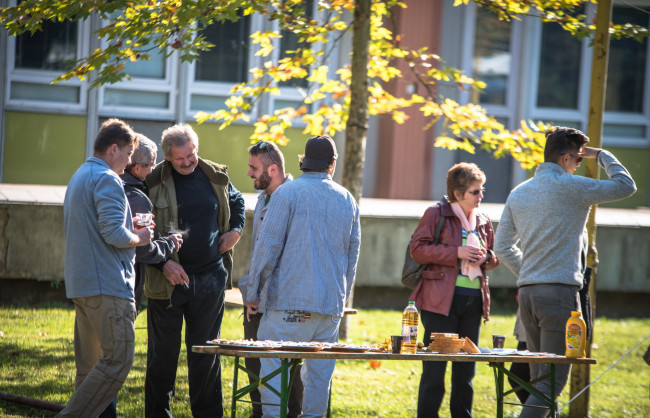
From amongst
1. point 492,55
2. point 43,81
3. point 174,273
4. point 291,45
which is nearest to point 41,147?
point 43,81

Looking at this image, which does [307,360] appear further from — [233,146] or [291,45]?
[291,45]

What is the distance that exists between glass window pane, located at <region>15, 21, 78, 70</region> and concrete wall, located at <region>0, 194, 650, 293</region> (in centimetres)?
345

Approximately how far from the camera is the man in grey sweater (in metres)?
5.93

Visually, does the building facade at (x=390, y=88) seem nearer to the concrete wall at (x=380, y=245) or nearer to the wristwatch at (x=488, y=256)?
the concrete wall at (x=380, y=245)

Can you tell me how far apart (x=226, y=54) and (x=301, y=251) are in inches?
379

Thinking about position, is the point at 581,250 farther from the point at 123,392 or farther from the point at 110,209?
the point at 123,392

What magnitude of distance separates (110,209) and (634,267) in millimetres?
9955

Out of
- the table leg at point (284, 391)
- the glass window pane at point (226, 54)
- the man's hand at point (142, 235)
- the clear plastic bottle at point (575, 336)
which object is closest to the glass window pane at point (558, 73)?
the glass window pane at point (226, 54)

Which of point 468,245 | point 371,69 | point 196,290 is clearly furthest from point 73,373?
point 371,69

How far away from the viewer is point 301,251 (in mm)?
5426

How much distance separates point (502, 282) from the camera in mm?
12945

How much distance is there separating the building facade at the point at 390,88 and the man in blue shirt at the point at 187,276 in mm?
6773

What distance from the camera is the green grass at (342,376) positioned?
7.17 meters

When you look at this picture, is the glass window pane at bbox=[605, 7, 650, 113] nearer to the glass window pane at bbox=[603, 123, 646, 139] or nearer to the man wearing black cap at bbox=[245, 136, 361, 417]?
the glass window pane at bbox=[603, 123, 646, 139]
